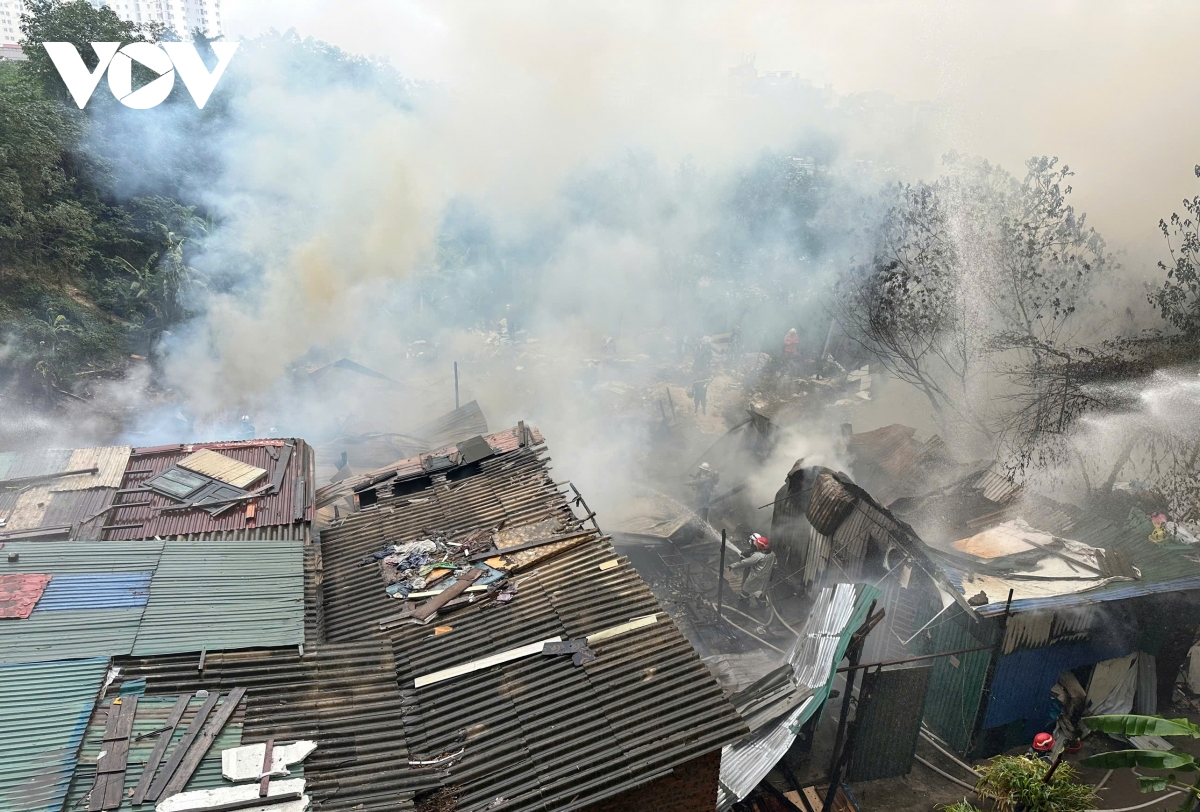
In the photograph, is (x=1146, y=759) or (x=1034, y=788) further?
(x=1034, y=788)

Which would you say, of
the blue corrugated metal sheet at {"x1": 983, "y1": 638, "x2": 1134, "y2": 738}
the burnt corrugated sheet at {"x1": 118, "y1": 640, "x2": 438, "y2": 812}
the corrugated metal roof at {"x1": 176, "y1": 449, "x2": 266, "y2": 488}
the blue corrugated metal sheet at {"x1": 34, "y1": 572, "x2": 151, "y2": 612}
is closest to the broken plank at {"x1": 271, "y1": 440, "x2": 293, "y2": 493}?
the corrugated metal roof at {"x1": 176, "y1": 449, "x2": 266, "y2": 488}

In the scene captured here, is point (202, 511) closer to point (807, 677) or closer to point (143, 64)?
point (807, 677)

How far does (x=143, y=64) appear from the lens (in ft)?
79.2

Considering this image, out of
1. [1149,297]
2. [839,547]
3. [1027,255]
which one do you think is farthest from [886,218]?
[839,547]

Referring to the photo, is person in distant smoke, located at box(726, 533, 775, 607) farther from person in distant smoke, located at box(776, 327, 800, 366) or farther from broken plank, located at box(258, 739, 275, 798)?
person in distant smoke, located at box(776, 327, 800, 366)

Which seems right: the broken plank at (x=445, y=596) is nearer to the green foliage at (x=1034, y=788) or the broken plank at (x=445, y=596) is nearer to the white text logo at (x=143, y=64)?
the green foliage at (x=1034, y=788)

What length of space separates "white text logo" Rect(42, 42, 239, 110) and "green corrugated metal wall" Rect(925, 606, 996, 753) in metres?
26.9

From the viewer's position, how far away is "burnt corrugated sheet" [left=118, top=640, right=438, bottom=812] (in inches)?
217

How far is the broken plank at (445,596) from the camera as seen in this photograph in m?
7.47

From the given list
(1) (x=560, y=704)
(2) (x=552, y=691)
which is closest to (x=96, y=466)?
(2) (x=552, y=691)

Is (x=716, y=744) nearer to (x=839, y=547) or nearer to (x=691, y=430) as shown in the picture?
(x=839, y=547)

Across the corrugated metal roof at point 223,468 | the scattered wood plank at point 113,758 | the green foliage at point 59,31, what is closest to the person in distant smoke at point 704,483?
the corrugated metal roof at point 223,468

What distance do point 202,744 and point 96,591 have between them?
8.17 feet

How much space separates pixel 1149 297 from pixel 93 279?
26542mm
